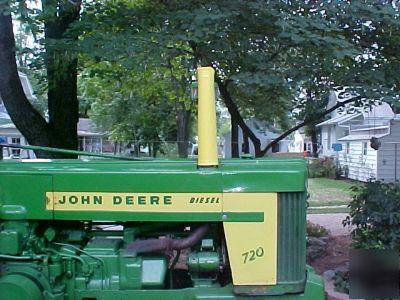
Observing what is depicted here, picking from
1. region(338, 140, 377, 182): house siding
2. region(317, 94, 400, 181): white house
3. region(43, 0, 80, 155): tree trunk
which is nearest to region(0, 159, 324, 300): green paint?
region(43, 0, 80, 155): tree trunk

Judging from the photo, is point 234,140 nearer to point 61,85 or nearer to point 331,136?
point 61,85

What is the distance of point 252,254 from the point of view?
360 centimetres

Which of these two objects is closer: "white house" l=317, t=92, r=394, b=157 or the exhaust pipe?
the exhaust pipe

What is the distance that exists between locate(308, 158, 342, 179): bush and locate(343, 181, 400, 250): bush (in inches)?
833

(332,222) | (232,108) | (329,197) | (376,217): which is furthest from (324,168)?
(376,217)

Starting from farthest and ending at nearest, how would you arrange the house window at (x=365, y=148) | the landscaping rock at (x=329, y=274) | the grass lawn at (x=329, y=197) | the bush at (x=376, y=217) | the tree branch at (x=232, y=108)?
the house window at (x=365, y=148) < the grass lawn at (x=329, y=197) < the tree branch at (x=232, y=108) < the landscaping rock at (x=329, y=274) < the bush at (x=376, y=217)

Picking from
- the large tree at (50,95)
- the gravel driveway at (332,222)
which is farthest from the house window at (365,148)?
the large tree at (50,95)

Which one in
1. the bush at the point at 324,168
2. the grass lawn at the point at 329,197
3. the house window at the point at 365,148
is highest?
the house window at the point at 365,148

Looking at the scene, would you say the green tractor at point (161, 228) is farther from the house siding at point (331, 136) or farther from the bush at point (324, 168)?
the house siding at point (331, 136)

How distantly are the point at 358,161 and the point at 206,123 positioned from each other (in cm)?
2298

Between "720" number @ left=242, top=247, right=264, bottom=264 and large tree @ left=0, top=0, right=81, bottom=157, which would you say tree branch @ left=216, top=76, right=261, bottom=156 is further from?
"720" number @ left=242, top=247, right=264, bottom=264

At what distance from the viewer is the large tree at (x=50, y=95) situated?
7645 millimetres

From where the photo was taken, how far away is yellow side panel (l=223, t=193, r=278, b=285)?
3.56 m

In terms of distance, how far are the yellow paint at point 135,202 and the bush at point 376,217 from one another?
2721 mm
